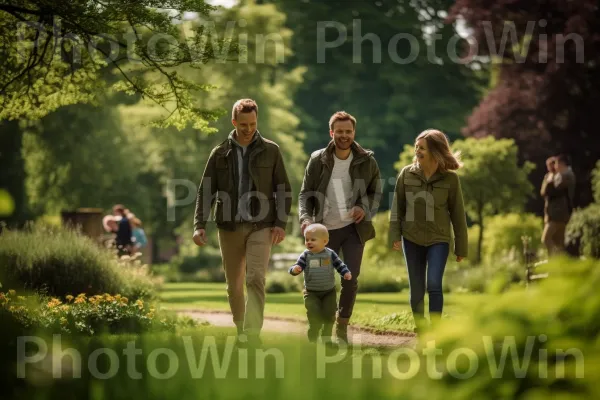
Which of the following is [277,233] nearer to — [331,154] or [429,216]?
[331,154]

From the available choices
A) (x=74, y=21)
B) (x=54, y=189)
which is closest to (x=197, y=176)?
(x=54, y=189)

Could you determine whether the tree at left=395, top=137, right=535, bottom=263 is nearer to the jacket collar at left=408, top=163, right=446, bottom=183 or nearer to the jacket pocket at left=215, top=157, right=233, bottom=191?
the jacket collar at left=408, top=163, right=446, bottom=183

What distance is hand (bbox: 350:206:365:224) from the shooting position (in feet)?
33.4

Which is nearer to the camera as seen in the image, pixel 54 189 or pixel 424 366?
pixel 424 366

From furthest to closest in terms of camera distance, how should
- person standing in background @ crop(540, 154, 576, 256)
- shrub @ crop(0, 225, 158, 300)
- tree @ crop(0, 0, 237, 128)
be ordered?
person standing in background @ crop(540, 154, 576, 256) < shrub @ crop(0, 225, 158, 300) < tree @ crop(0, 0, 237, 128)

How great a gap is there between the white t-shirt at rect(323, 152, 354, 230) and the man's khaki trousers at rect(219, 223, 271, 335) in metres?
0.68

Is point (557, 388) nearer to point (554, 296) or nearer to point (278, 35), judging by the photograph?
point (554, 296)

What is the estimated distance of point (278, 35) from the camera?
134ft

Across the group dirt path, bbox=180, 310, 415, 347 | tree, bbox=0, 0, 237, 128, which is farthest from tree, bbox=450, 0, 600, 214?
tree, bbox=0, 0, 237, 128

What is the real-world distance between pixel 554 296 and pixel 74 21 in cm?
792

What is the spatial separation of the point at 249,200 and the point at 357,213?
110 cm

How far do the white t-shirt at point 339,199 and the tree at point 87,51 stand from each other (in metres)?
1.84

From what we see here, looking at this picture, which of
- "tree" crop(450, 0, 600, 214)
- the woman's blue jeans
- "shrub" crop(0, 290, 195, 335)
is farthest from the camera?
"tree" crop(450, 0, 600, 214)

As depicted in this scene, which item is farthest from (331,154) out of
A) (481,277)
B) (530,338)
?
(481,277)
